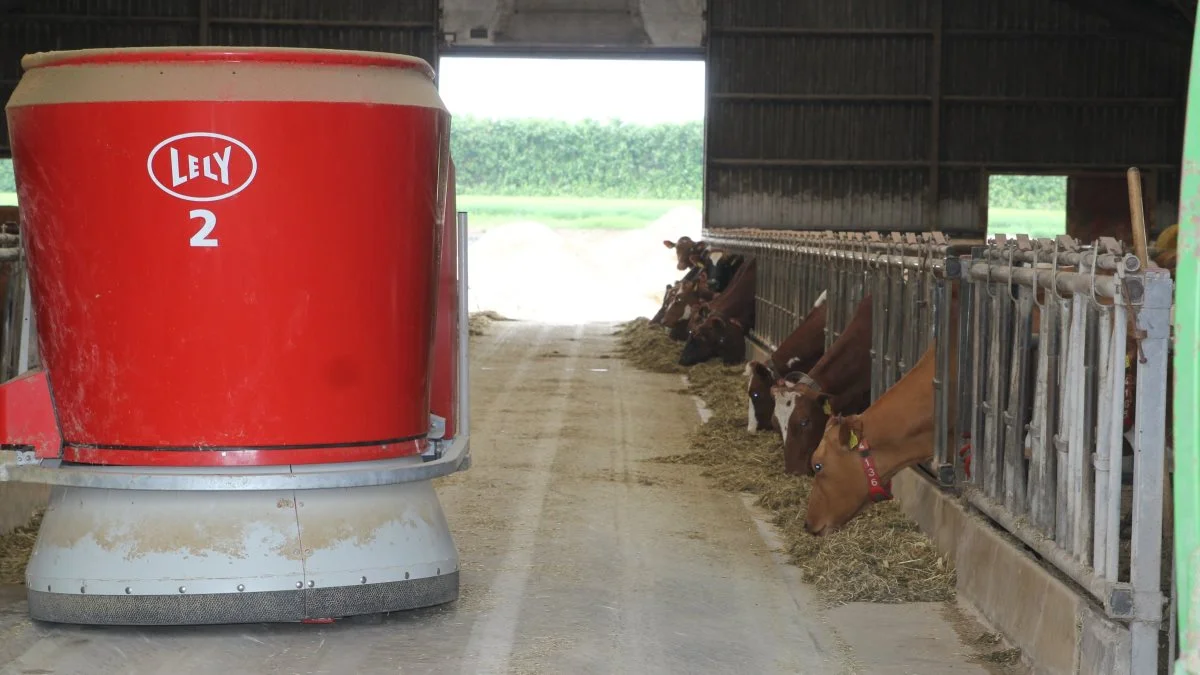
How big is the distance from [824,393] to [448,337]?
3.02 meters

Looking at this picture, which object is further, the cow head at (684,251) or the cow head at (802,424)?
the cow head at (684,251)

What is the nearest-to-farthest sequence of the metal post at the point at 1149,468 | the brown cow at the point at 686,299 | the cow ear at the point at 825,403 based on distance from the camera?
the metal post at the point at 1149,468 < the cow ear at the point at 825,403 < the brown cow at the point at 686,299

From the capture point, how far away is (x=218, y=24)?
24.5 meters

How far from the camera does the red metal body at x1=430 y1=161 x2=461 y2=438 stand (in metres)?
5.38

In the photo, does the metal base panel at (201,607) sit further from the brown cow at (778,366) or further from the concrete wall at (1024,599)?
the brown cow at (778,366)

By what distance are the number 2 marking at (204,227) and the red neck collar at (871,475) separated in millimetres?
2890

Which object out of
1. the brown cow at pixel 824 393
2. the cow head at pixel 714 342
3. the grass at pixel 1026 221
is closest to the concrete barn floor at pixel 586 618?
the brown cow at pixel 824 393

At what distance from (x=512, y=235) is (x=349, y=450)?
37331 millimetres

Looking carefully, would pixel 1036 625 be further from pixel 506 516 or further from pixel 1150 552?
pixel 506 516

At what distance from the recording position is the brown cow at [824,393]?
777 cm

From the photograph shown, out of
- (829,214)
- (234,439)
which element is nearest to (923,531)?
(234,439)

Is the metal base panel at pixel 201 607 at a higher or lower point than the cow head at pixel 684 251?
lower

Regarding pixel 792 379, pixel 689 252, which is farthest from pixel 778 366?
pixel 689 252

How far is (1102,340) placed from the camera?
412cm
